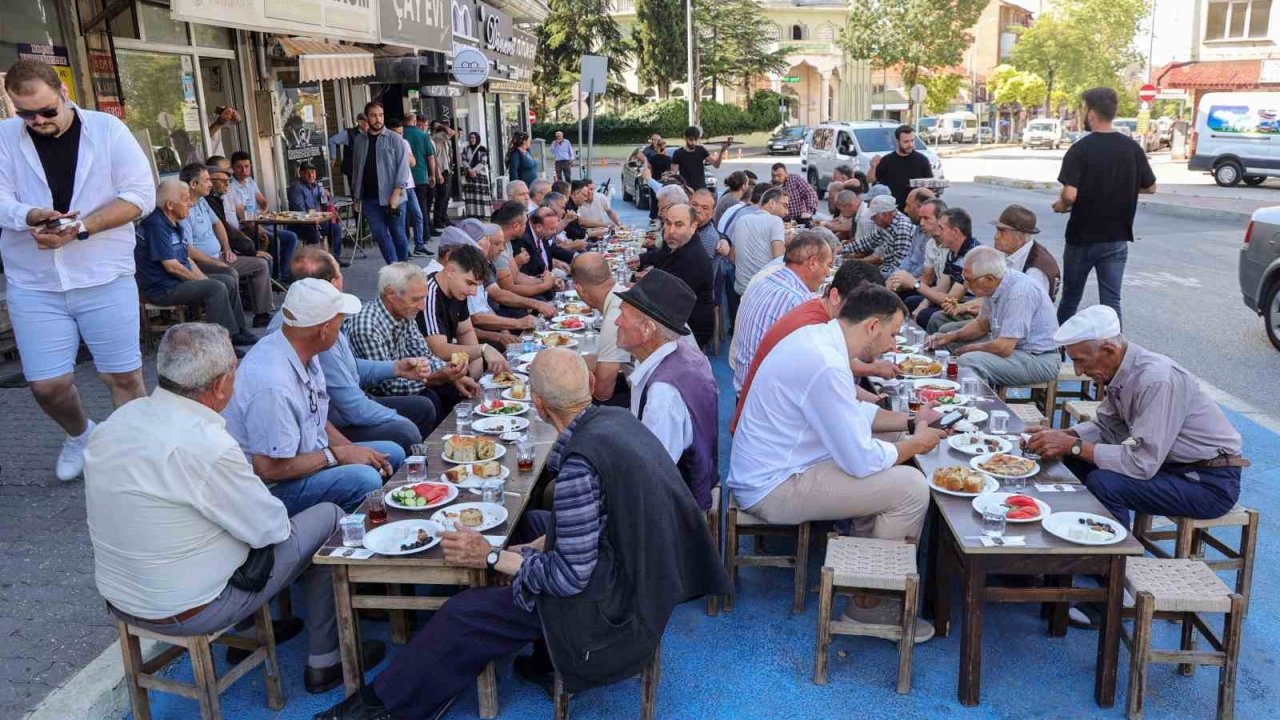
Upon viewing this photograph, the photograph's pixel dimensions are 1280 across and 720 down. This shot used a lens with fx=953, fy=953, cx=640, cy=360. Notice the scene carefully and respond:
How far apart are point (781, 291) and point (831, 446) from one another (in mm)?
1802

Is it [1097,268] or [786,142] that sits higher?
[786,142]

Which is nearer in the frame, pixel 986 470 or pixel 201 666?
pixel 201 666

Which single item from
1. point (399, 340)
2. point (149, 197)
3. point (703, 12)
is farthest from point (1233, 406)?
point (703, 12)

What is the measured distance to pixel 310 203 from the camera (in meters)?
12.7

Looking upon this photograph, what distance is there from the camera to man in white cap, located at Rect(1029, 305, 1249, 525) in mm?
4172

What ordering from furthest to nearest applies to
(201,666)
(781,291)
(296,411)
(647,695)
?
(781,291) < (296,411) < (647,695) < (201,666)

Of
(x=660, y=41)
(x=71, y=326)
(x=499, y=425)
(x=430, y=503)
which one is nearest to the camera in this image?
(x=430, y=503)

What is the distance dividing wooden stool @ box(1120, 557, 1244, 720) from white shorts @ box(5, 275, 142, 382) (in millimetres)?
5055

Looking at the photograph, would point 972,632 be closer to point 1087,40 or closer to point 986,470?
point 986,470

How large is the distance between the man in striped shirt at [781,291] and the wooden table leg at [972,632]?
234cm

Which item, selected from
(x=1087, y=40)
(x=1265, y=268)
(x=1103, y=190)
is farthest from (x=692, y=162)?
(x=1087, y=40)

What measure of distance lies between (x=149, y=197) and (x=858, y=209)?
827cm

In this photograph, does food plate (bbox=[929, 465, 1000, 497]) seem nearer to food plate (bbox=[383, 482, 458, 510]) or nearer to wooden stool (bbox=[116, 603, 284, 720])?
food plate (bbox=[383, 482, 458, 510])

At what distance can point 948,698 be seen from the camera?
12.8 ft
